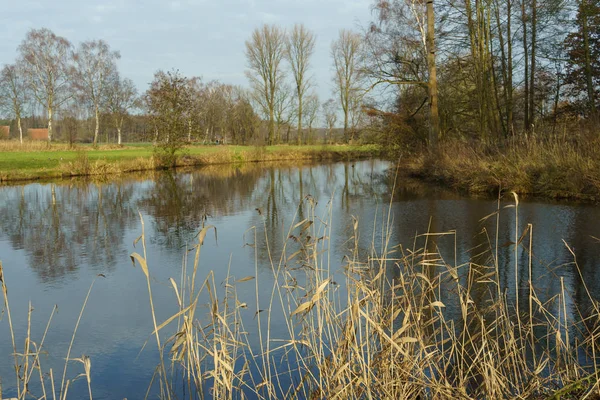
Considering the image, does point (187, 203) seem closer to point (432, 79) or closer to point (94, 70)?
point (432, 79)

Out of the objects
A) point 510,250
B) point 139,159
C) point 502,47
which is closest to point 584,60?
point 502,47

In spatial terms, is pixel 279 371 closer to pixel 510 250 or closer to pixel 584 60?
pixel 510 250

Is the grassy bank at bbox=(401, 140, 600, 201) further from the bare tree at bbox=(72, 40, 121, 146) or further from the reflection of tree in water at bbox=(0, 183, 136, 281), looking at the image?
the bare tree at bbox=(72, 40, 121, 146)

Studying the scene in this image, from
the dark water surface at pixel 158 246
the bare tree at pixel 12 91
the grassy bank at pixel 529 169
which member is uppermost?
the bare tree at pixel 12 91

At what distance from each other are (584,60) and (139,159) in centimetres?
1988

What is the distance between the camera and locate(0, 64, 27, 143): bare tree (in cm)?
3772

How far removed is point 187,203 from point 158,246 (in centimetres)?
515

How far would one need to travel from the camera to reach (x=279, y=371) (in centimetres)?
362

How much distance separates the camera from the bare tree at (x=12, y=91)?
37719 millimetres

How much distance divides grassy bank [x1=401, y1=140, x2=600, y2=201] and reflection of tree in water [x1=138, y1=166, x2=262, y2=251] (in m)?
5.91

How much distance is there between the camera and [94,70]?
39438mm

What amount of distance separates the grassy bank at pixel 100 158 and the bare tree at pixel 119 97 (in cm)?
568

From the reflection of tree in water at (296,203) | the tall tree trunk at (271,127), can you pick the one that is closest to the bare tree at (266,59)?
the tall tree trunk at (271,127)

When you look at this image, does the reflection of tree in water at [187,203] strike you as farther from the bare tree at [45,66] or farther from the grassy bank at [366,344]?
the bare tree at [45,66]
